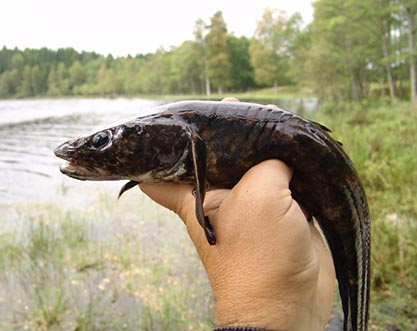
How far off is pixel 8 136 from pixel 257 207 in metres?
27.5

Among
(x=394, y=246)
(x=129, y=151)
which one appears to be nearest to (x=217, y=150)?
(x=129, y=151)

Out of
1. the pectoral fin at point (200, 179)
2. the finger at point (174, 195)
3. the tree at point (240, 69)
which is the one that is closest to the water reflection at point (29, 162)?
the finger at point (174, 195)

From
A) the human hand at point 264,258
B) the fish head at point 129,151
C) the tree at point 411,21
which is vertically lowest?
the human hand at point 264,258

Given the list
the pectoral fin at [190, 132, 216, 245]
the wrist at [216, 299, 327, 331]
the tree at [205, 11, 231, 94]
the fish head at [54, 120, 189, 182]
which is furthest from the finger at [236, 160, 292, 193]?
the tree at [205, 11, 231, 94]

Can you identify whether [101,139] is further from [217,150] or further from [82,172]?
[217,150]

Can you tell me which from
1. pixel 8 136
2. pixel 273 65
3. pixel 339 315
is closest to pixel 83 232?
pixel 339 315

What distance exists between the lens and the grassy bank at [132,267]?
5.24 meters

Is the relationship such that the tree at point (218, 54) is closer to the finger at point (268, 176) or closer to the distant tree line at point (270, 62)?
the distant tree line at point (270, 62)

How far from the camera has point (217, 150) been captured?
209cm

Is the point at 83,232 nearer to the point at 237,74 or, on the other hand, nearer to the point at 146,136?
the point at 146,136

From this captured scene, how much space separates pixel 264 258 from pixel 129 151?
91 centimetres

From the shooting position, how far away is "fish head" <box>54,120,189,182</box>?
210 cm

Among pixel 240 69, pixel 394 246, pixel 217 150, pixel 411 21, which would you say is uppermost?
pixel 240 69

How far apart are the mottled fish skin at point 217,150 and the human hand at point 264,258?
146 mm
